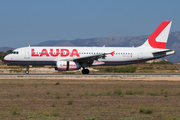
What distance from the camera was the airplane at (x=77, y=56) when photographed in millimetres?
39531

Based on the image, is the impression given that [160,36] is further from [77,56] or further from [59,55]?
[59,55]

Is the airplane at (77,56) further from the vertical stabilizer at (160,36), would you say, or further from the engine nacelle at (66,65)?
the vertical stabilizer at (160,36)

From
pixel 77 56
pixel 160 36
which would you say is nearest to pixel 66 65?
pixel 77 56

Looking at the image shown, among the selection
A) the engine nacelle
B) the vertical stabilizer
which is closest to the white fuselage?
the engine nacelle

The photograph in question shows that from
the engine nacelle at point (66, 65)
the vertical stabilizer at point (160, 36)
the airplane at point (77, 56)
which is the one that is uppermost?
the vertical stabilizer at point (160, 36)

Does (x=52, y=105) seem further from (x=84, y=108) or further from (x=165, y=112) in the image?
(x=165, y=112)

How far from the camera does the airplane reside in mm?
39531

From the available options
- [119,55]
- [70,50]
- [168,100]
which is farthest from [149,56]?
[168,100]

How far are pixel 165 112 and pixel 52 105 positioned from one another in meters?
5.67

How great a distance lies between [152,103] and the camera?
630 inches

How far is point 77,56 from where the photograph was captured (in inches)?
1613

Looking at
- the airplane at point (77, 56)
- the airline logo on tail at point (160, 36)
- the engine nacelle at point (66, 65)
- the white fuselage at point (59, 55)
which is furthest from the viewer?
the airline logo on tail at point (160, 36)

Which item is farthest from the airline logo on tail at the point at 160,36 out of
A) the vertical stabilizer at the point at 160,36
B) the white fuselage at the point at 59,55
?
the white fuselage at the point at 59,55

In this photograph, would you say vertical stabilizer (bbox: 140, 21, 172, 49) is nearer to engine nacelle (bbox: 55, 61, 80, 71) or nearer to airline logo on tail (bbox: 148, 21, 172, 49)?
airline logo on tail (bbox: 148, 21, 172, 49)
